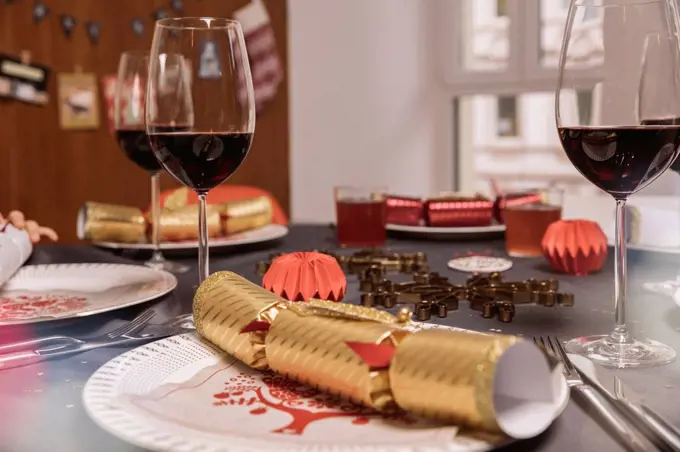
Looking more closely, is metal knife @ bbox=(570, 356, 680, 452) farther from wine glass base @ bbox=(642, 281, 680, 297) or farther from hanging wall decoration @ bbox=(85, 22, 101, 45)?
Answer: hanging wall decoration @ bbox=(85, 22, 101, 45)

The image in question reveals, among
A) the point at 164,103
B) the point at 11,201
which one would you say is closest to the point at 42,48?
the point at 11,201

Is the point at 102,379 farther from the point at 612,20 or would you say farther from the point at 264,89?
the point at 264,89

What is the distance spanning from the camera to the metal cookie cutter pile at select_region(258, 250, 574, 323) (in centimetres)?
82

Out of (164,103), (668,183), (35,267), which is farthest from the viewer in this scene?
A: (668,183)

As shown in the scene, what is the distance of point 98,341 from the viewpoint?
2.34ft

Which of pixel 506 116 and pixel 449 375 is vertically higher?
pixel 506 116

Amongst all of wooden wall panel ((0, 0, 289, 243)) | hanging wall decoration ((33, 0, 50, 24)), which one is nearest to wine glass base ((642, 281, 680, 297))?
wooden wall panel ((0, 0, 289, 243))

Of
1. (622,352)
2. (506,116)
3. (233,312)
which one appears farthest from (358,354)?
(506,116)

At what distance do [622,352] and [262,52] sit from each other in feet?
10.1

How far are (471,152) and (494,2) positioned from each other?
2.23 feet

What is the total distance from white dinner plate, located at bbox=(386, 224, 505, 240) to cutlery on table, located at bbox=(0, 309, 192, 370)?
65cm

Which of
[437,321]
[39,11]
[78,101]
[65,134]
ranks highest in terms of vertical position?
[39,11]

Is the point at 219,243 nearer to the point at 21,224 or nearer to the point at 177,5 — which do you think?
the point at 21,224

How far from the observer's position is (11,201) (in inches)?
133
